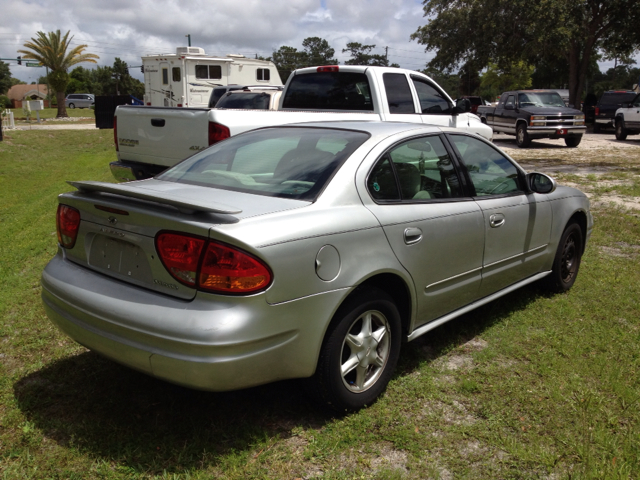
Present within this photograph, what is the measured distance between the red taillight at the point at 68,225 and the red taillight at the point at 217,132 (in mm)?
3323

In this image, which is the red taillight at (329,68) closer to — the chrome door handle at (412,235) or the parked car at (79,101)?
the chrome door handle at (412,235)

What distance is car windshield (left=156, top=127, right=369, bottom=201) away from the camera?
131 inches

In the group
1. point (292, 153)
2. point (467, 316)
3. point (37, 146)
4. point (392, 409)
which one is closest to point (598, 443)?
point (392, 409)

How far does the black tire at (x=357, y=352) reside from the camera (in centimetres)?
305

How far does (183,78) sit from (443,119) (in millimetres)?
15316

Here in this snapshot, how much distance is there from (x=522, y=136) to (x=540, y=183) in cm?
1601

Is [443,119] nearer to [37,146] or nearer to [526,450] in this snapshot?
[526,450]

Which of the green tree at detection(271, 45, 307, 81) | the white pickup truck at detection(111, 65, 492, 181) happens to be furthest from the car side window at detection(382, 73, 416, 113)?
the green tree at detection(271, 45, 307, 81)

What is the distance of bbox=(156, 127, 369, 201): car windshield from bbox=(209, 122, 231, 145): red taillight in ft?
7.85

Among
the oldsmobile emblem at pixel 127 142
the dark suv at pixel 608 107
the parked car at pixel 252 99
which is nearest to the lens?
the oldsmobile emblem at pixel 127 142

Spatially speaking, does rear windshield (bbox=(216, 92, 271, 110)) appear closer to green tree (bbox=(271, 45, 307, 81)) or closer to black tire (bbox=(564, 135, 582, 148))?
black tire (bbox=(564, 135, 582, 148))

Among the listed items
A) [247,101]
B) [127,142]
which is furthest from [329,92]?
[247,101]

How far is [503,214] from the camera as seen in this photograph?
4289 millimetres

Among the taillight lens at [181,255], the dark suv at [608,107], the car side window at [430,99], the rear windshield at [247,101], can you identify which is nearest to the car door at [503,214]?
the taillight lens at [181,255]
